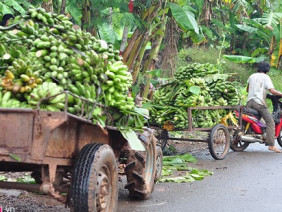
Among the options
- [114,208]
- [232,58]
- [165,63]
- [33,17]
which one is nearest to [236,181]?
[114,208]

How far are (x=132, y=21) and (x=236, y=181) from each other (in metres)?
4.33

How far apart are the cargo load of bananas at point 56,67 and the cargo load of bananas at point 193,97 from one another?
16.3ft

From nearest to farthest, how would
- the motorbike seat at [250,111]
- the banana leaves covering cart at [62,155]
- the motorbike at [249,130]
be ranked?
the banana leaves covering cart at [62,155] → the motorbike at [249,130] → the motorbike seat at [250,111]

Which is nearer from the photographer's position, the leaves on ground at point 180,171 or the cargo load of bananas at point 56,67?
the cargo load of bananas at point 56,67

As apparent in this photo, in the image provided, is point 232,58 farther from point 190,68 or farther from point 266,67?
point 190,68

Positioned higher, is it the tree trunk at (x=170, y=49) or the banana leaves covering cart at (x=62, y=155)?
the tree trunk at (x=170, y=49)

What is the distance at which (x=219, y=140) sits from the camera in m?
12.1

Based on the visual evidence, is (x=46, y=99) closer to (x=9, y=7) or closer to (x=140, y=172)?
(x=140, y=172)

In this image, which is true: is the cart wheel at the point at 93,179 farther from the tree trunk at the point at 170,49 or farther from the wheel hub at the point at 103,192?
the tree trunk at the point at 170,49

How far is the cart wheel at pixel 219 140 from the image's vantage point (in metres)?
11.4

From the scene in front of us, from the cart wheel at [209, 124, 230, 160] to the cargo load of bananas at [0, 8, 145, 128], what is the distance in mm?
5227

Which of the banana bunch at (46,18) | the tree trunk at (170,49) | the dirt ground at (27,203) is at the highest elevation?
the tree trunk at (170,49)

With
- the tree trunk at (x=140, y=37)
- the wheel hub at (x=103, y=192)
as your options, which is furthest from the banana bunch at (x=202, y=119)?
the wheel hub at (x=103, y=192)

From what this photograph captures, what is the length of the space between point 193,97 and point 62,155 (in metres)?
6.55
